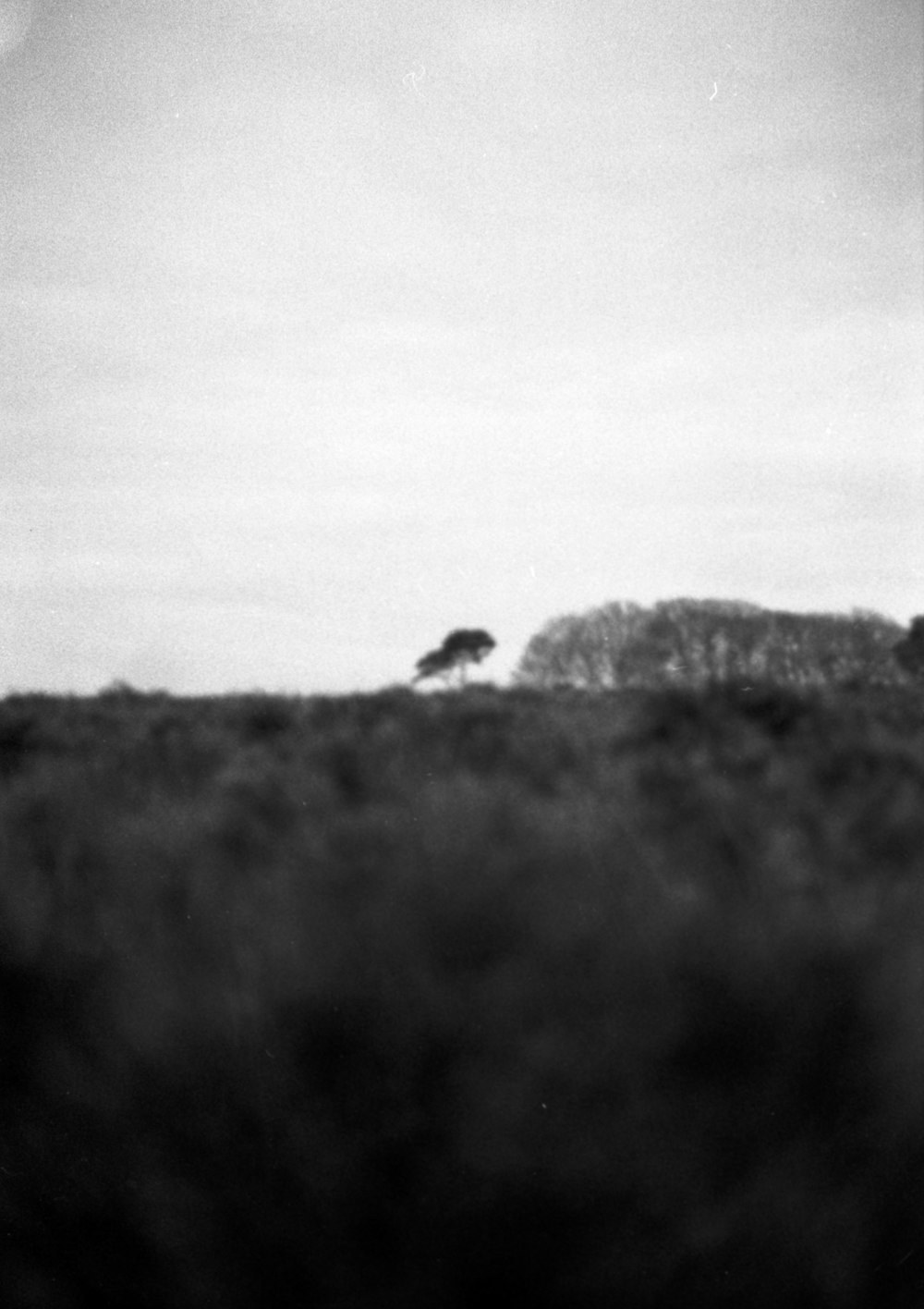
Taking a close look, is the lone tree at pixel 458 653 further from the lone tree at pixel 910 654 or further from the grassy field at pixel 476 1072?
the grassy field at pixel 476 1072

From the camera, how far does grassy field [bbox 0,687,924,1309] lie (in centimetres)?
149

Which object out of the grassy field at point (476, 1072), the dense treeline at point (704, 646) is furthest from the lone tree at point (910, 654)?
the grassy field at point (476, 1072)

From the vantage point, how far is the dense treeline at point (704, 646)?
7137mm

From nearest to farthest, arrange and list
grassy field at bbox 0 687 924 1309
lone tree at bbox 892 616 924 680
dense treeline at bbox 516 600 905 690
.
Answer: grassy field at bbox 0 687 924 1309 → dense treeline at bbox 516 600 905 690 → lone tree at bbox 892 616 924 680

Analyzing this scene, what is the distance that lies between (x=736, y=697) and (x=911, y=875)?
316 cm

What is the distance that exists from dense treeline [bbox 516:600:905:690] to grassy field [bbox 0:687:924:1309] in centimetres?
461

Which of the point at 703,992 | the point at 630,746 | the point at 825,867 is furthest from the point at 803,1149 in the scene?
the point at 630,746

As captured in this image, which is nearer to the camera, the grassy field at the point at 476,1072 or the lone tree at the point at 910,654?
the grassy field at the point at 476,1072

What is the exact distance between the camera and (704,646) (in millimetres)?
7125

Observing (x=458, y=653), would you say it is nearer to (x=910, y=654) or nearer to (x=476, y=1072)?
(x=910, y=654)

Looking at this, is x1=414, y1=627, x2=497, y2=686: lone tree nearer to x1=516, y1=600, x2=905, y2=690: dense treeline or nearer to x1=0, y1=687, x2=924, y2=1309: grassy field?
x1=516, y1=600, x2=905, y2=690: dense treeline

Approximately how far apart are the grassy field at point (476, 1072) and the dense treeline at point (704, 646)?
181 inches

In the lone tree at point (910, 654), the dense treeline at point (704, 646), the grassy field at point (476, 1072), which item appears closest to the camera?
the grassy field at point (476, 1072)

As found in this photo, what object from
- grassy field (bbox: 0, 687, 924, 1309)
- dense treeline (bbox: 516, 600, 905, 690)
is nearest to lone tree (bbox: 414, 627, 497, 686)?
dense treeline (bbox: 516, 600, 905, 690)
